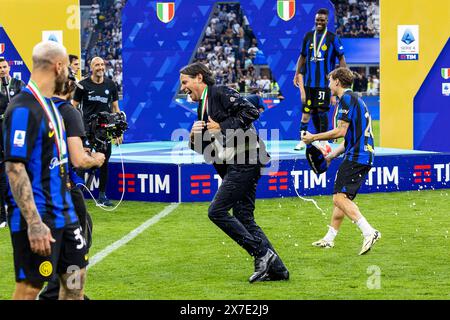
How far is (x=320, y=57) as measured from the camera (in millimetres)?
15250

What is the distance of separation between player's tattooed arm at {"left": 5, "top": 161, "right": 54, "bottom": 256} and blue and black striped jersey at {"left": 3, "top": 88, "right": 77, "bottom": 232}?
8 centimetres

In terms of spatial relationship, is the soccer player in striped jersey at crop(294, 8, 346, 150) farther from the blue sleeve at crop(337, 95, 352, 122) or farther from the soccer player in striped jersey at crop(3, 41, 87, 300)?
the soccer player in striped jersey at crop(3, 41, 87, 300)

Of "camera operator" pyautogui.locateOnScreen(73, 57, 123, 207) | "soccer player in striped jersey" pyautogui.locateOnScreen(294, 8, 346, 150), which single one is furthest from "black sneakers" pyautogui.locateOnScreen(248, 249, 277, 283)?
"soccer player in striped jersey" pyautogui.locateOnScreen(294, 8, 346, 150)

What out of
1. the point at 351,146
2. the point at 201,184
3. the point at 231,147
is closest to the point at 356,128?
the point at 351,146

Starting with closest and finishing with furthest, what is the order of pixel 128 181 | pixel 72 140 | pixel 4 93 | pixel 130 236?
pixel 72 140 → pixel 130 236 → pixel 4 93 → pixel 128 181

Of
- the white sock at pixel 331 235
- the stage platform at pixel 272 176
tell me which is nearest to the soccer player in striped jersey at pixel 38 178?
the white sock at pixel 331 235

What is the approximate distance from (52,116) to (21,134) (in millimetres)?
248

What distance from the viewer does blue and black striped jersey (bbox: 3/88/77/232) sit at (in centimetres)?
551

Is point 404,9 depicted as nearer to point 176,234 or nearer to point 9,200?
point 176,234

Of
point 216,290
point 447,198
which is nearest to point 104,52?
point 447,198

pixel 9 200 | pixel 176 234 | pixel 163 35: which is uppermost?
pixel 163 35

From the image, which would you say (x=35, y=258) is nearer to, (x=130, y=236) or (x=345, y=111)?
(x=345, y=111)

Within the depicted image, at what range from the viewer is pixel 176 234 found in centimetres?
1149
